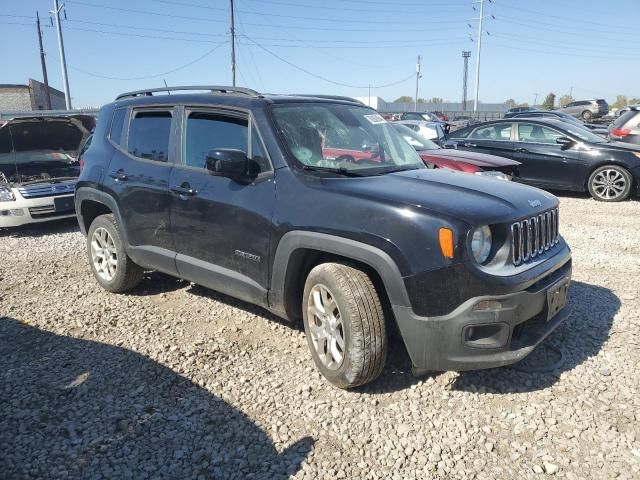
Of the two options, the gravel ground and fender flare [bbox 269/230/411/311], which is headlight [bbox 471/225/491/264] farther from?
the gravel ground

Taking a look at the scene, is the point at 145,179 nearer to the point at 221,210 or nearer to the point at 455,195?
the point at 221,210

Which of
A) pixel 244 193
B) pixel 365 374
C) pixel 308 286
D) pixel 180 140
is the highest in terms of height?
pixel 180 140

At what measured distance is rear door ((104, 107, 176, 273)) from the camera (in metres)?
4.32

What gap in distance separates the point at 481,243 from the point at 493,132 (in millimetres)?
9037

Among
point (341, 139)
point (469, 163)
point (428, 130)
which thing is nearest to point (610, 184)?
point (469, 163)

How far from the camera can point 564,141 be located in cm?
1009

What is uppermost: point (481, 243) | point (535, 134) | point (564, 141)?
point (535, 134)

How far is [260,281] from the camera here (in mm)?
3611

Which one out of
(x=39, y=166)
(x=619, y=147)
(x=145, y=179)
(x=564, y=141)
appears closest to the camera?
(x=145, y=179)

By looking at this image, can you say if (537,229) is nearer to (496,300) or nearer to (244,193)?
(496,300)

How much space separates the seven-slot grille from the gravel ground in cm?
86

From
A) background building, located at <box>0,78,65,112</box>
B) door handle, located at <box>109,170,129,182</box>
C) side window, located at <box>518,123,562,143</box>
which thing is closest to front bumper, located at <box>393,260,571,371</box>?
door handle, located at <box>109,170,129,182</box>

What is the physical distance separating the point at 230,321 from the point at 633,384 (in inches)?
120

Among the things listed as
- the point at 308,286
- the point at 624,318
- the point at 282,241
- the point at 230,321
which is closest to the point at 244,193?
the point at 282,241
